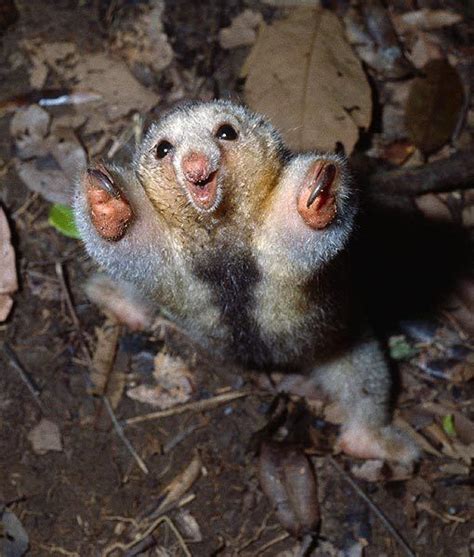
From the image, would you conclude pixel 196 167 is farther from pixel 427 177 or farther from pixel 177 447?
pixel 427 177

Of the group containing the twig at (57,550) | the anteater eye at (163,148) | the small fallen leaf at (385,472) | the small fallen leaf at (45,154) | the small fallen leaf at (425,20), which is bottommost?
the twig at (57,550)

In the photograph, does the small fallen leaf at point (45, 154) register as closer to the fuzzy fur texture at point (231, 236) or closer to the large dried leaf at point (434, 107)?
the fuzzy fur texture at point (231, 236)

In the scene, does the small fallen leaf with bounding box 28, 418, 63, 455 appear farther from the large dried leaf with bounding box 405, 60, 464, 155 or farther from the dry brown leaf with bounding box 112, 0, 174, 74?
the large dried leaf with bounding box 405, 60, 464, 155

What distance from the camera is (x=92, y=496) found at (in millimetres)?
4223

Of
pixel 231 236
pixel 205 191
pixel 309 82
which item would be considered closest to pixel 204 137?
pixel 205 191

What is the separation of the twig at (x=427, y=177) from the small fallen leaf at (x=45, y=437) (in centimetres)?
244

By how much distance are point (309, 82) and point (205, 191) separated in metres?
2.26

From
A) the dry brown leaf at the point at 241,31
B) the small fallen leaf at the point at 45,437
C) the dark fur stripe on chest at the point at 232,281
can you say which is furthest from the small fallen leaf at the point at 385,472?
the dry brown leaf at the point at 241,31

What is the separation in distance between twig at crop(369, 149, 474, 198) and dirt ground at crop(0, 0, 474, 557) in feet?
1.04

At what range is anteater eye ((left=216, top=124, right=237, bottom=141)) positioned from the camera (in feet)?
9.83

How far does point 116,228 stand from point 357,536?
2.45 meters

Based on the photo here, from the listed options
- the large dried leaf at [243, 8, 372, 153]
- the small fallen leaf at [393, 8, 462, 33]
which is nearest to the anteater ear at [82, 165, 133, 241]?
the large dried leaf at [243, 8, 372, 153]

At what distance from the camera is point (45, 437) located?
4.33 m

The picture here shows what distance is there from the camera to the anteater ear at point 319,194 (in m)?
2.74
